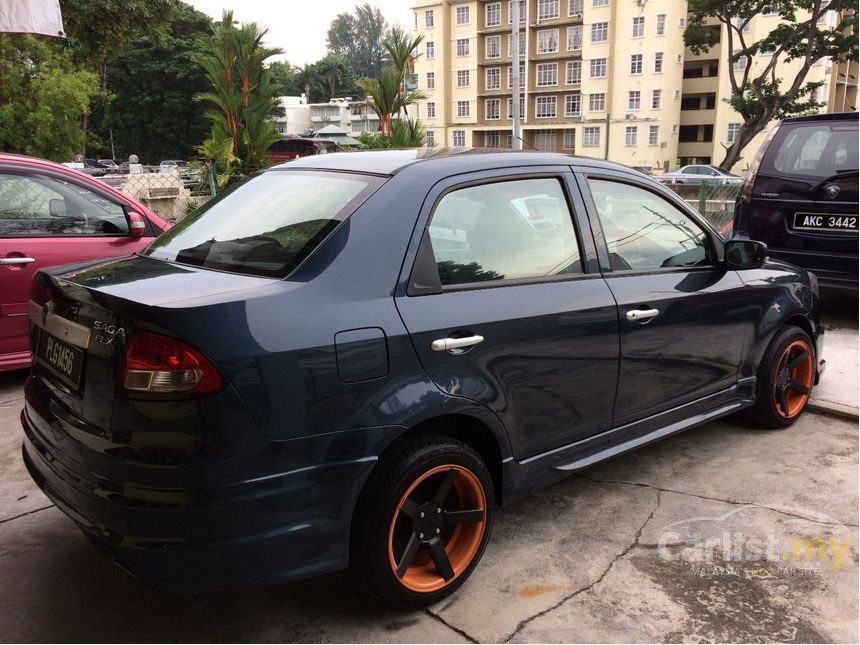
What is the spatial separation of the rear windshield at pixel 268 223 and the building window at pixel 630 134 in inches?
2093

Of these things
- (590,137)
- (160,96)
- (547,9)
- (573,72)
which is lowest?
(590,137)

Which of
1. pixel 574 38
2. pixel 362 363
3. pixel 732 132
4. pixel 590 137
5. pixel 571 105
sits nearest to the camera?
pixel 362 363

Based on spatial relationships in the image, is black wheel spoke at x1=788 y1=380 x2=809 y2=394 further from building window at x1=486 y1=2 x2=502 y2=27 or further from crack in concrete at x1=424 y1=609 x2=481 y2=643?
building window at x1=486 y1=2 x2=502 y2=27

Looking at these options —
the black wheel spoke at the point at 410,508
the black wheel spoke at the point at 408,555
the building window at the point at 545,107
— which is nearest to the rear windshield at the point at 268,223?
the black wheel spoke at the point at 410,508

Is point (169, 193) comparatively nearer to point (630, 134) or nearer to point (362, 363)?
point (362, 363)

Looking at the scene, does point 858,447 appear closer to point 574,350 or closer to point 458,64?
point 574,350

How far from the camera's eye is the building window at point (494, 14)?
59884 millimetres

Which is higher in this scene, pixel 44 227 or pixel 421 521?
pixel 44 227

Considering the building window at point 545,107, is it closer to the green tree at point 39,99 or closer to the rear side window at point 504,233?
the green tree at point 39,99

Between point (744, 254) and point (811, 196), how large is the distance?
308cm

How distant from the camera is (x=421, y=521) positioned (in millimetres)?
2566

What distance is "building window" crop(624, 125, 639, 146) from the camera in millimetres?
52287

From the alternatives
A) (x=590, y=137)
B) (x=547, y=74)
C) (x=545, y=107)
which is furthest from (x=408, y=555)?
(x=547, y=74)

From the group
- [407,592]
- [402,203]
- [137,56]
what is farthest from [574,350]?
[137,56]
